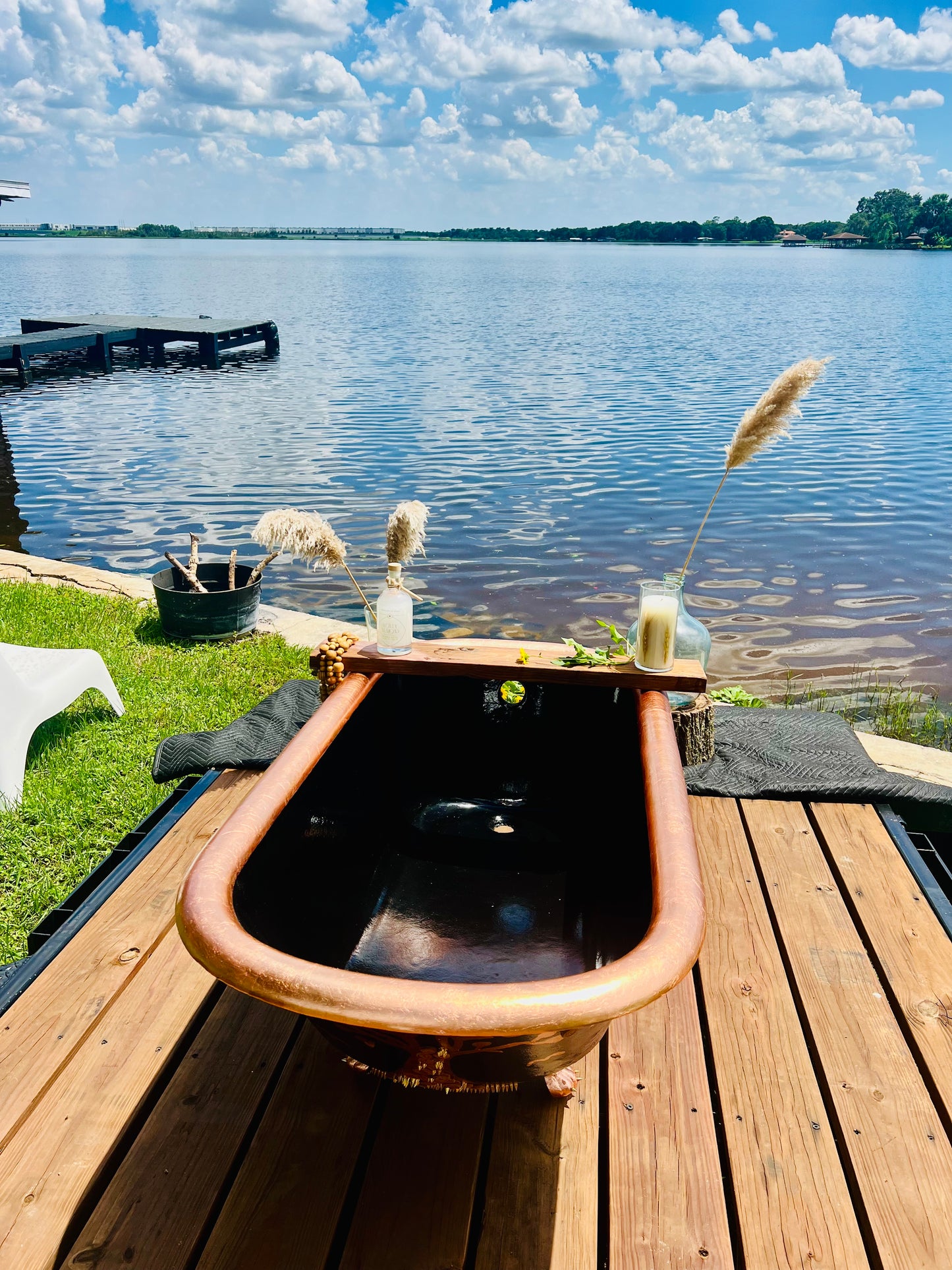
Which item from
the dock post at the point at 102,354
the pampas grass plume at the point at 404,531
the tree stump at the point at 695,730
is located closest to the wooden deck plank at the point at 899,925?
the tree stump at the point at 695,730

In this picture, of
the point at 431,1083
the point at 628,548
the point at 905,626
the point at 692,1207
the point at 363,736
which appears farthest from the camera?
the point at 628,548

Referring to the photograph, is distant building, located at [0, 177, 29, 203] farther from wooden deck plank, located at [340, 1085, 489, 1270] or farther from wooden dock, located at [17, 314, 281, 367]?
wooden deck plank, located at [340, 1085, 489, 1270]

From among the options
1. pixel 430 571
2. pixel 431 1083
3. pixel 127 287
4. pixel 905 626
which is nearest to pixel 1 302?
pixel 127 287

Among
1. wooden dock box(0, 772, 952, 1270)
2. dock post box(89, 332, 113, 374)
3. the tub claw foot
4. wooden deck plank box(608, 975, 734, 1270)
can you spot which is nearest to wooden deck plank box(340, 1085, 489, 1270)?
wooden dock box(0, 772, 952, 1270)

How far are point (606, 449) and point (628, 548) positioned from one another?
164 inches

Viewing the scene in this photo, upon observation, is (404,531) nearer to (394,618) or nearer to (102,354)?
(394,618)

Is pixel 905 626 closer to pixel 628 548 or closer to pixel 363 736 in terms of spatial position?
pixel 628 548

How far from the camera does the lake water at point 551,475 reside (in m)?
7.53

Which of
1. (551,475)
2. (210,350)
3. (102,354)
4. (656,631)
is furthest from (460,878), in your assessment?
(210,350)

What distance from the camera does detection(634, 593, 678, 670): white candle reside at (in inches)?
104

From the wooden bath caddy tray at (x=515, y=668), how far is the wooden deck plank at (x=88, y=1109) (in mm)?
963

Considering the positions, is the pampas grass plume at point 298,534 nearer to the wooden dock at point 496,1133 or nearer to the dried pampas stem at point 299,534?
the dried pampas stem at point 299,534

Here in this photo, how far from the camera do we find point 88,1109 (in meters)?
1.84

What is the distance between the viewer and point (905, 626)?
717 centimetres
